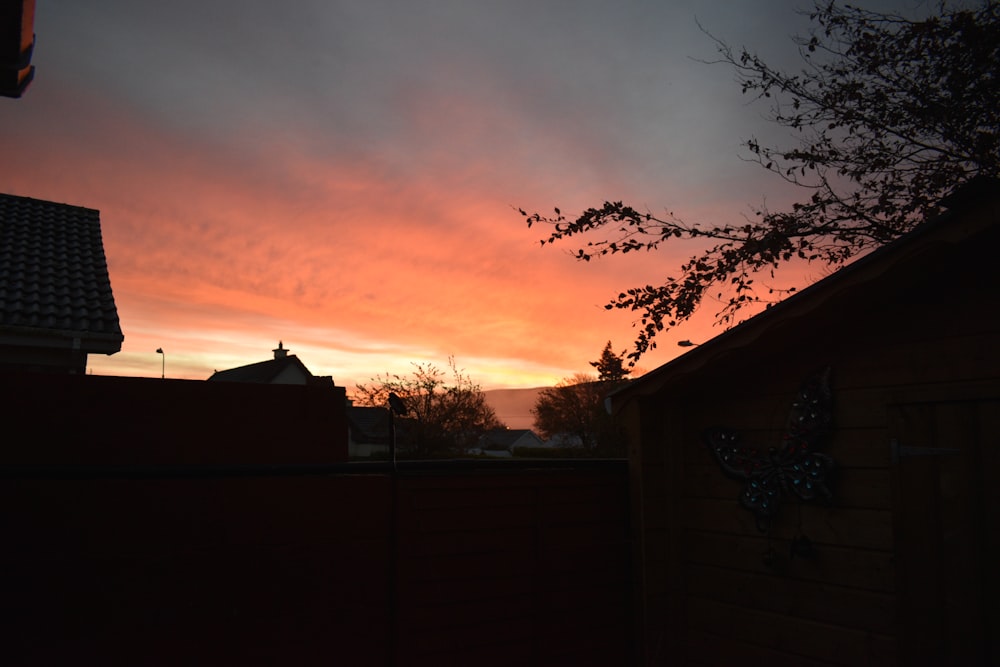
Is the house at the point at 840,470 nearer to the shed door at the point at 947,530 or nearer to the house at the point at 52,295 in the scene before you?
the shed door at the point at 947,530

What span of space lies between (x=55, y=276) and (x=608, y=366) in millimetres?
50191

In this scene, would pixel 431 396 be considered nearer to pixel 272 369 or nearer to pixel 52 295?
pixel 272 369

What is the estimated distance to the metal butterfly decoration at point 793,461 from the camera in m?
4.81

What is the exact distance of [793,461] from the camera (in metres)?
4.99

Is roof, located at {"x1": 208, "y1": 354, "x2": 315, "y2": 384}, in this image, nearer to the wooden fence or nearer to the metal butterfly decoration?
the wooden fence

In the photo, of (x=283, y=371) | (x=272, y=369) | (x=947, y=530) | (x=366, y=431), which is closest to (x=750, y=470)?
(x=947, y=530)

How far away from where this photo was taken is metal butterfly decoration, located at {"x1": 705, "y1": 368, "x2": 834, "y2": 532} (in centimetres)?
481

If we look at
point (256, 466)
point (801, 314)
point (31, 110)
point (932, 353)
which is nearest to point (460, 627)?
point (256, 466)

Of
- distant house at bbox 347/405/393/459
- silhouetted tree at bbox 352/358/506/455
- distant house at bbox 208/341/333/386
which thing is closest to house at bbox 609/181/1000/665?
silhouetted tree at bbox 352/358/506/455

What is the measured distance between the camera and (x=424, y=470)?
5270 mm

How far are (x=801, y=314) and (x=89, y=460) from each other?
16.5 ft

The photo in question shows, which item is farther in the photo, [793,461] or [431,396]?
[431,396]

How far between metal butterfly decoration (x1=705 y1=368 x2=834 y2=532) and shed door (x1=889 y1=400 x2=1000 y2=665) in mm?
494

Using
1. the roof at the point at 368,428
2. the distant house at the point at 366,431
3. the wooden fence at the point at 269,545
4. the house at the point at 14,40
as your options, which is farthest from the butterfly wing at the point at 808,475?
the roof at the point at 368,428
